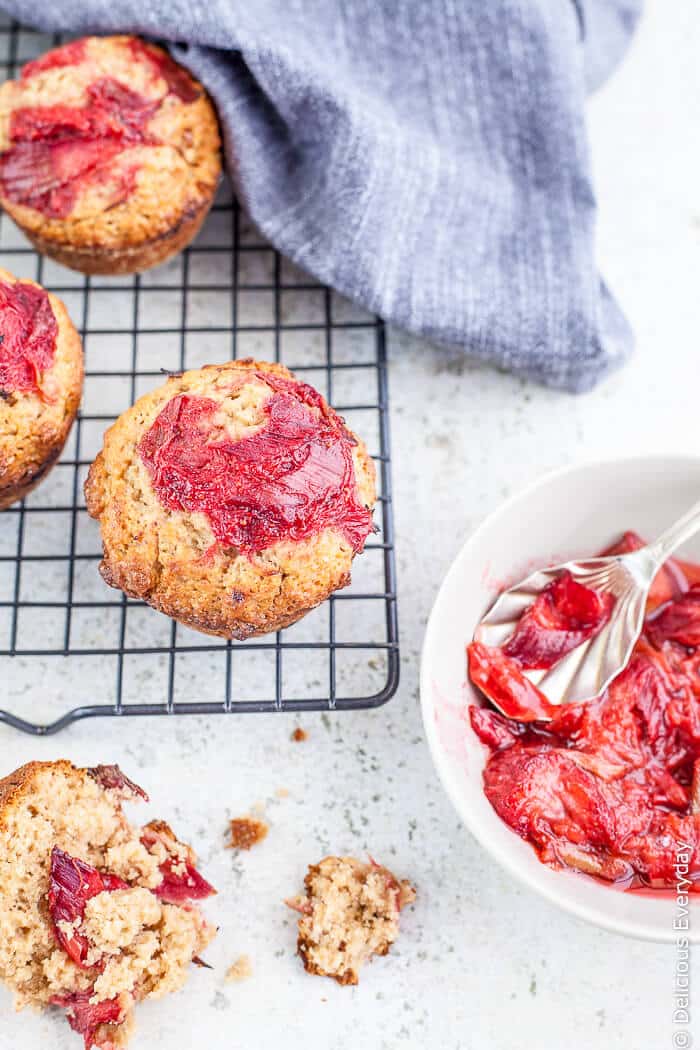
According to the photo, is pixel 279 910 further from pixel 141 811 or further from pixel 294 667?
pixel 294 667

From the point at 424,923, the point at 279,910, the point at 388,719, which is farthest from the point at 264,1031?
the point at 388,719

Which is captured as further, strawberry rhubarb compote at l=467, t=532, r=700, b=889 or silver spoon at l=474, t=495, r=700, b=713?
silver spoon at l=474, t=495, r=700, b=713

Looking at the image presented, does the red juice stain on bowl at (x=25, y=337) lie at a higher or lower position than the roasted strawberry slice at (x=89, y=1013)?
higher

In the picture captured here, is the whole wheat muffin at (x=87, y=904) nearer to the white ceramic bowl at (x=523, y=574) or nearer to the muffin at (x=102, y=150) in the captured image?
the white ceramic bowl at (x=523, y=574)

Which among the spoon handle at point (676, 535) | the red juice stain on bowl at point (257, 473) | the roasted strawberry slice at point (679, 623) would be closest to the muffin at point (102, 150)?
the red juice stain on bowl at point (257, 473)

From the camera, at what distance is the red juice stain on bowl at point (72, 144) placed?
2.94m

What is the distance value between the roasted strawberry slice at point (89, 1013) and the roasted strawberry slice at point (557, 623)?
1.31 meters

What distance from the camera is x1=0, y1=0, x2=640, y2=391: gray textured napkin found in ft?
10.3

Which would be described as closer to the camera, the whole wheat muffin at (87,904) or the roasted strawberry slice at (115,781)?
the whole wheat muffin at (87,904)

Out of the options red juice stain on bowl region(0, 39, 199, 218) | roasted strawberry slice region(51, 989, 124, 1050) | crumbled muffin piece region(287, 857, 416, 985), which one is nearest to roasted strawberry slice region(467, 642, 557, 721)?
crumbled muffin piece region(287, 857, 416, 985)

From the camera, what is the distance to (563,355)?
3223 mm

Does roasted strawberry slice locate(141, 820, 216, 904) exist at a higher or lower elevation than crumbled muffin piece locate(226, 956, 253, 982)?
higher

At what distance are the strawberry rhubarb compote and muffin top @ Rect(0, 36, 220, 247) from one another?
147 centimetres

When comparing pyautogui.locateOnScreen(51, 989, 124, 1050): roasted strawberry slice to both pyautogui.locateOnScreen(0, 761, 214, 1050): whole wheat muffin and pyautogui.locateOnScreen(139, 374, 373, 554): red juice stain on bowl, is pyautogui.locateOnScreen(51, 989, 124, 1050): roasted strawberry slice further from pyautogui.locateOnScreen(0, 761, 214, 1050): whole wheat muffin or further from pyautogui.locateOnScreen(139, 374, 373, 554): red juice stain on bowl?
pyautogui.locateOnScreen(139, 374, 373, 554): red juice stain on bowl
